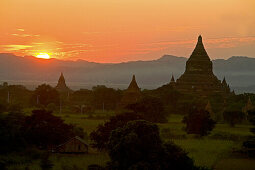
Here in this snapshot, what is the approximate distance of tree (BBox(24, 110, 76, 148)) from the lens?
1234 inches

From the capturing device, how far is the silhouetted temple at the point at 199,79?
73750mm

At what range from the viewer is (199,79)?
250ft

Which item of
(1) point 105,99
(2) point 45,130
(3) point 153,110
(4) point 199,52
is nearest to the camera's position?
(2) point 45,130

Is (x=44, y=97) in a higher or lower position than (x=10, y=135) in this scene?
higher

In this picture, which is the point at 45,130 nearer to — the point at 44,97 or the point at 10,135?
the point at 10,135

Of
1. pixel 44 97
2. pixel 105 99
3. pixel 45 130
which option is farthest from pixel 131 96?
pixel 45 130

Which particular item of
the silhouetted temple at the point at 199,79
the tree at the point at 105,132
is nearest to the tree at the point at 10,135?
the tree at the point at 105,132

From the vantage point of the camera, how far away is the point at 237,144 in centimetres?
3609

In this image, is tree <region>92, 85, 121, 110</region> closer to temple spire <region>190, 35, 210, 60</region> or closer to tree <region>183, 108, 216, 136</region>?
temple spire <region>190, 35, 210, 60</region>

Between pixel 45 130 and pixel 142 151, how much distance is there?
9647mm

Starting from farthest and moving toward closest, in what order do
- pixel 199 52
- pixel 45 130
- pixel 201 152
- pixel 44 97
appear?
pixel 199 52, pixel 44 97, pixel 201 152, pixel 45 130

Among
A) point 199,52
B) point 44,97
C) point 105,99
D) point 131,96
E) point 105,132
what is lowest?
point 105,132

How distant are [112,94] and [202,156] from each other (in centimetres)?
3894

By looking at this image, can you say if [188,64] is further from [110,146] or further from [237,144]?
[110,146]
